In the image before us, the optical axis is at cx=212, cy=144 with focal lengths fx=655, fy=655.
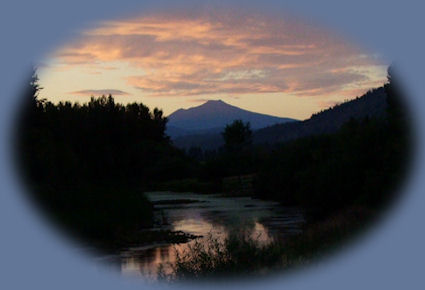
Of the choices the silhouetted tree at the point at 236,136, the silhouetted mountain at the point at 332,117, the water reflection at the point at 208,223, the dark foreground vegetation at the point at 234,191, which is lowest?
the water reflection at the point at 208,223

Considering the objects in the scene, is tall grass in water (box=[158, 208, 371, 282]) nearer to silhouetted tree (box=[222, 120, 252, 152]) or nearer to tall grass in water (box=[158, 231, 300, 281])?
tall grass in water (box=[158, 231, 300, 281])

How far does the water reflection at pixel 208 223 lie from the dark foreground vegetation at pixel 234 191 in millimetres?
1281

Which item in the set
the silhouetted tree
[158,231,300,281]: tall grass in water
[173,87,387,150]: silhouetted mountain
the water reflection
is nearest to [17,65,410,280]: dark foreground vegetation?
[158,231,300,281]: tall grass in water

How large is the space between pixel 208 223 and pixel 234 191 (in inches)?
1102

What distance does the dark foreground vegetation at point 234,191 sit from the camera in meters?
19.1

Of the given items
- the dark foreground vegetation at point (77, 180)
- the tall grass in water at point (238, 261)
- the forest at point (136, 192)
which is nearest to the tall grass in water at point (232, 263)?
the tall grass in water at point (238, 261)

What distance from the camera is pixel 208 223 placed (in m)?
36.9

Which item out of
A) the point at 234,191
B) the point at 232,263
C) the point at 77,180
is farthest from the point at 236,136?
the point at 232,263

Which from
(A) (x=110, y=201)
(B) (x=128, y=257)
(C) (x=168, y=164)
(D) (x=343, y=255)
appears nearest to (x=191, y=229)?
(A) (x=110, y=201)

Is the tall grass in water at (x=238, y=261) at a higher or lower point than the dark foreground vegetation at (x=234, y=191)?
lower

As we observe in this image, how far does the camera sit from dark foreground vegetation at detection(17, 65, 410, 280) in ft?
62.6

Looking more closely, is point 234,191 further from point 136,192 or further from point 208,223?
point 208,223

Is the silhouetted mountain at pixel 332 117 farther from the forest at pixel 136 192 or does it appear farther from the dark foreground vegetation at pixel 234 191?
the dark foreground vegetation at pixel 234 191

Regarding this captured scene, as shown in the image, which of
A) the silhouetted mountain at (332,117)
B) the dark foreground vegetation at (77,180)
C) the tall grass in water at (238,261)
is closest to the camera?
the tall grass in water at (238,261)
